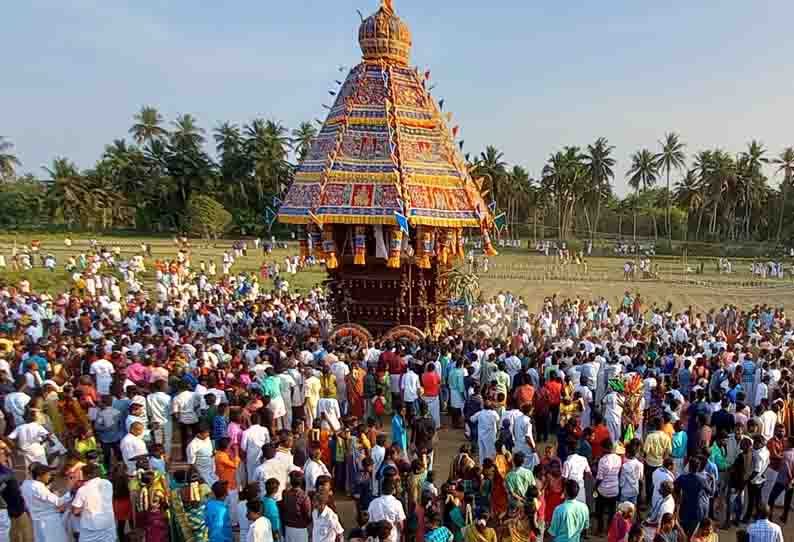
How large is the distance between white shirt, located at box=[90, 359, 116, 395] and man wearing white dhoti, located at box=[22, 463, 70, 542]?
3.52 m

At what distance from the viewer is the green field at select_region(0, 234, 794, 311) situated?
24016 millimetres

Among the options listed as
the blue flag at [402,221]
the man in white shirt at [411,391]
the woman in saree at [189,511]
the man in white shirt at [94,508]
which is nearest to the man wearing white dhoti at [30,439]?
the man in white shirt at [94,508]

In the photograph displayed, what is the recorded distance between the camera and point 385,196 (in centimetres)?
1312

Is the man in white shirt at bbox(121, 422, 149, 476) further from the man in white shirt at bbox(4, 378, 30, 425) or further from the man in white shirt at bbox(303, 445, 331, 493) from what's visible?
the man in white shirt at bbox(4, 378, 30, 425)

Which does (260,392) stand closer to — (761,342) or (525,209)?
(761,342)

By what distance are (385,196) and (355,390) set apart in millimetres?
5279

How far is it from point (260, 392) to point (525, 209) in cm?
5611

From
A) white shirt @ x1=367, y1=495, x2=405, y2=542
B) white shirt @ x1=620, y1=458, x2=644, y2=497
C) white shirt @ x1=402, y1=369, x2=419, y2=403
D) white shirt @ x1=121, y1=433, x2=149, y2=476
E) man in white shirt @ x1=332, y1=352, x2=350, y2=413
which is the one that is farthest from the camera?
man in white shirt @ x1=332, y1=352, x2=350, y2=413

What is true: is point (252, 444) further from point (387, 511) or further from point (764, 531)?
point (764, 531)

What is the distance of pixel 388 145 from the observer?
13531 millimetres

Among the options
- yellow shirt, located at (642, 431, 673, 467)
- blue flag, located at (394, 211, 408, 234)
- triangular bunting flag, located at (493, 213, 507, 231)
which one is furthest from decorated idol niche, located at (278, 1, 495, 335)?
yellow shirt, located at (642, 431, 673, 467)

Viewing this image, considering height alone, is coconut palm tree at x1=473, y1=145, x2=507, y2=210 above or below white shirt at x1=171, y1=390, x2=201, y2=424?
above

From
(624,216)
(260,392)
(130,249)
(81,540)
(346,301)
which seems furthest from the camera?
(624,216)

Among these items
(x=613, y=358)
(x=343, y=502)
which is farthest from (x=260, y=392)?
(x=613, y=358)
